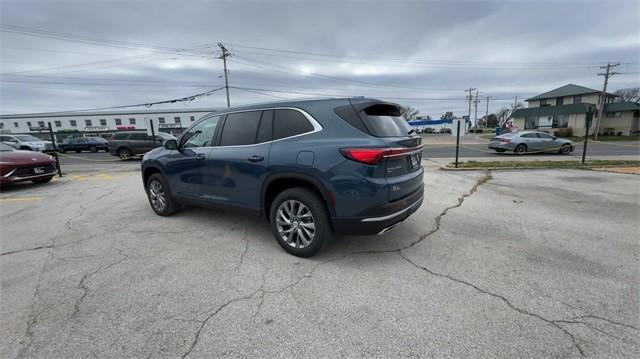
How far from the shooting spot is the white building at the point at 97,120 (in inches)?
2207

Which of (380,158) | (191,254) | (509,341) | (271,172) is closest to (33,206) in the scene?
(191,254)

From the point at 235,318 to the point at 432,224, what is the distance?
3.15 m

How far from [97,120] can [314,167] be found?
76297mm

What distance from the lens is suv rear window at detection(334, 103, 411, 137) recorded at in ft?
9.32

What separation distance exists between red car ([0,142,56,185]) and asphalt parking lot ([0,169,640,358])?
11.7ft

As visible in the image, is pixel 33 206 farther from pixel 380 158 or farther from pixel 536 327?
pixel 536 327

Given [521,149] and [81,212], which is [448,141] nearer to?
[521,149]

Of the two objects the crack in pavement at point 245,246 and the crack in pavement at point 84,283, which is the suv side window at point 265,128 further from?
the crack in pavement at point 84,283

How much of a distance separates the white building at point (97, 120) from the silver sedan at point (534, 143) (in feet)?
179

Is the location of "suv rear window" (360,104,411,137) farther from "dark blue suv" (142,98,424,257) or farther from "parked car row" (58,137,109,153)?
"parked car row" (58,137,109,153)

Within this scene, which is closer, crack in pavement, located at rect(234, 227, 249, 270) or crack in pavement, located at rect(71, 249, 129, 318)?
crack in pavement, located at rect(71, 249, 129, 318)

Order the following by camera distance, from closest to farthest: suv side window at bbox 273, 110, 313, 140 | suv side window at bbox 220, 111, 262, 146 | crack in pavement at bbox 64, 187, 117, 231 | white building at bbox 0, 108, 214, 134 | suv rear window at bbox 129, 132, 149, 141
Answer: suv side window at bbox 273, 110, 313, 140 → suv side window at bbox 220, 111, 262, 146 → crack in pavement at bbox 64, 187, 117, 231 → suv rear window at bbox 129, 132, 149, 141 → white building at bbox 0, 108, 214, 134

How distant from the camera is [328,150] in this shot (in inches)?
110

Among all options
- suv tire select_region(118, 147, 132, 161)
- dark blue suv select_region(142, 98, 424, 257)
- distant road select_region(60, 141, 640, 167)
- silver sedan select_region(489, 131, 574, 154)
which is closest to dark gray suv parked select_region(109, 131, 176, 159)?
suv tire select_region(118, 147, 132, 161)
